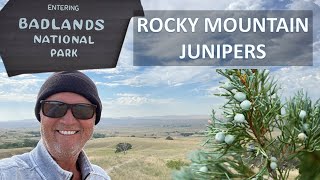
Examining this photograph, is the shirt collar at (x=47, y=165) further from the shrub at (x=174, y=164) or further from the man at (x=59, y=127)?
the shrub at (x=174, y=164)

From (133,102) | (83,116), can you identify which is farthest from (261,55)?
(83,116)

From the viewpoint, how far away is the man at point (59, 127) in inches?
26.9

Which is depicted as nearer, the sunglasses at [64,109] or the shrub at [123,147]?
the sunglasses at [64,109]

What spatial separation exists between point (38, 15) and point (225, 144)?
42 cm

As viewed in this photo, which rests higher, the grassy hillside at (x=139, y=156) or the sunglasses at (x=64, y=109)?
the sunglasses at (x=64, y=109)

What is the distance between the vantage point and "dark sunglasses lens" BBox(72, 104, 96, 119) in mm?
703

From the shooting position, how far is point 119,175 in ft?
2.96

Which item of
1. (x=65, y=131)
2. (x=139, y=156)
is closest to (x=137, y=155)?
(x=139, y=156)

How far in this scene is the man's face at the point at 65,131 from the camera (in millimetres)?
699

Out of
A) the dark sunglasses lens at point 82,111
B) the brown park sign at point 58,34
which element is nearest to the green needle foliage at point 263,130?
the dark sunglasses lens at point 82,111

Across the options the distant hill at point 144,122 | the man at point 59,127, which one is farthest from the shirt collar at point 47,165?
the distant hill at point 144,122

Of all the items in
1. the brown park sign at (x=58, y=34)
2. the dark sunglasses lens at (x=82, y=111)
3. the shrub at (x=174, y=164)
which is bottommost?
the shrub at (x=174, y=164)

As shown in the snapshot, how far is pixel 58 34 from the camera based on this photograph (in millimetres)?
872

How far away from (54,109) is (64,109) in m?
0.01
